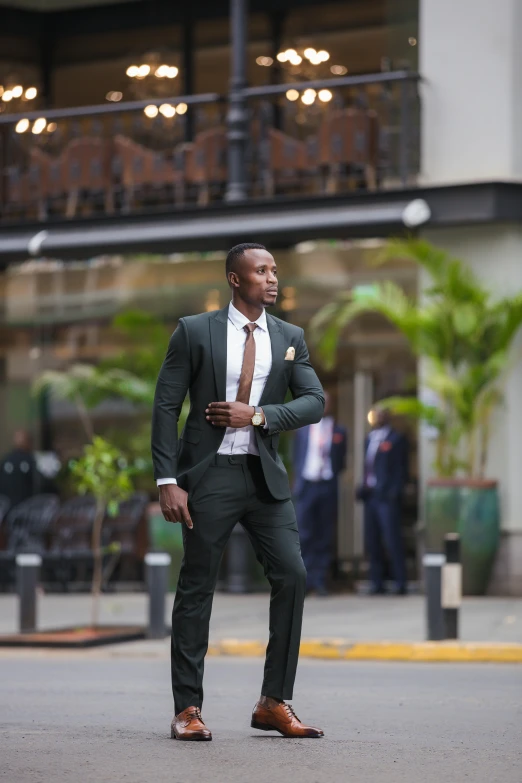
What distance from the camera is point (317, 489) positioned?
1579cm

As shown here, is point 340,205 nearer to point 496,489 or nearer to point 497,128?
point 497,128

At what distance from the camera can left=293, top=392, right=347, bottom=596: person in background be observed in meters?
15.8

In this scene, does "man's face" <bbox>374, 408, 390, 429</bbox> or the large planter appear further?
"man's face" <bbox>374, 408, 390, 429</bbox>

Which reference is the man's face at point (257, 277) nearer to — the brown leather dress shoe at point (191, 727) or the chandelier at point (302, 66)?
the brown leather dress shoe at point (191, 727)

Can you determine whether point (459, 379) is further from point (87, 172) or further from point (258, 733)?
point (258, 733)

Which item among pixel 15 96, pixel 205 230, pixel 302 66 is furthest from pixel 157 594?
pixel 15 96

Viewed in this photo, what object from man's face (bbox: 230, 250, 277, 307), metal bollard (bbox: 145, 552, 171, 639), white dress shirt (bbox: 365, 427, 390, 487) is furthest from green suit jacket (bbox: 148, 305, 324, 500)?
white dress shirt (bbox: 365, 427, 390, 487)

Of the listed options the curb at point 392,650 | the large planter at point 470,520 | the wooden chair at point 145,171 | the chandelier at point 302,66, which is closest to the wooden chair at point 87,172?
the wooden chair at point 145,171

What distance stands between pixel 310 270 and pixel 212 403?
423 inches

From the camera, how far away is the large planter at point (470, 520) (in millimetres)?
15117

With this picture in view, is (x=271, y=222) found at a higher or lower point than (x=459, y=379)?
higher

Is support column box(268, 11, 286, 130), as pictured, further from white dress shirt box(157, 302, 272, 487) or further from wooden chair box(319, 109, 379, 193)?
white dress shirt box(157, 302, 272, 487)

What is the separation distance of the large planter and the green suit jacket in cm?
889

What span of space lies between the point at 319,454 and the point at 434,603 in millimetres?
4721
